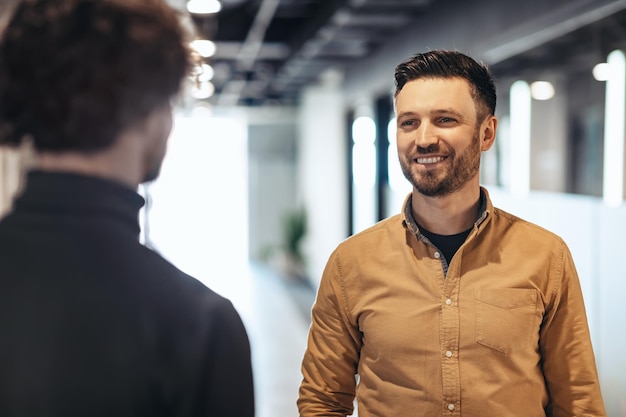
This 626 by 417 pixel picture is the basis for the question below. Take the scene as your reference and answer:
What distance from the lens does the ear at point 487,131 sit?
1563 millimetres

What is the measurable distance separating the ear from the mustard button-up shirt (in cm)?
13

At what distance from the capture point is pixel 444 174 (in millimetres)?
1496

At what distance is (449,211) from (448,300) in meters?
0.20

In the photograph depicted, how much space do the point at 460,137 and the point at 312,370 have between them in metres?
0.60

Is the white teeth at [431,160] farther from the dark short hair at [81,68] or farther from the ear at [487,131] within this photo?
the dark short hair at [81,68]

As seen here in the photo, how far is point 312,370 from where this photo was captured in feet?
5.25

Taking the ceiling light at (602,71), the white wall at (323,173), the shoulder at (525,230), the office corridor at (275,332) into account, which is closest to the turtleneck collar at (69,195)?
the shoulder at (525,230)

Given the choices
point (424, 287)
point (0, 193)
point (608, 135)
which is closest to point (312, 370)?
point (424, 287)

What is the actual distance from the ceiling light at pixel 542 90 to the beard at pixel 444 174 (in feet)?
4.82

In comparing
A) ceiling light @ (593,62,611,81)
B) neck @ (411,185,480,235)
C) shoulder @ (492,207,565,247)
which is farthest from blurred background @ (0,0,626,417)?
shoulder @ (492,207,565,247)

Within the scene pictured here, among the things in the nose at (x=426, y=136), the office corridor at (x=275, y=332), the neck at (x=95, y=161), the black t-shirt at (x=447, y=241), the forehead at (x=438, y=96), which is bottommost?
the office corridor at (x=275, y=332)

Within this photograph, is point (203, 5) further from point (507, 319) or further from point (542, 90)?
point (507, 319)

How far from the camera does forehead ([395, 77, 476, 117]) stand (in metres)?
1.51

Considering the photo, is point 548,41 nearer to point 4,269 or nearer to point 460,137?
point 460,137
